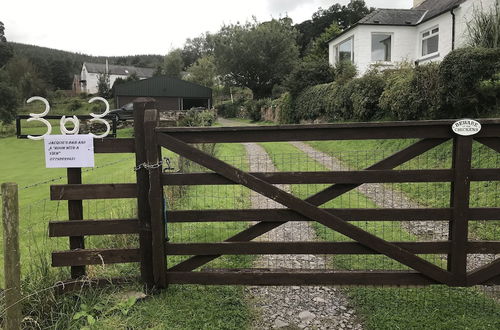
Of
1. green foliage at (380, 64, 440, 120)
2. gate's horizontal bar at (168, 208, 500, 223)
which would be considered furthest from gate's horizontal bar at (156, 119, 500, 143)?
green foliage at (380, 64, 440, 120)

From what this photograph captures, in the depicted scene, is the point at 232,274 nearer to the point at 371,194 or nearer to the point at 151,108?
the point at 151,108

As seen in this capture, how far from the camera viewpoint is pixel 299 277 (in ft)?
12.9

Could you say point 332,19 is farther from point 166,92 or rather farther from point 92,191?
point 92,191

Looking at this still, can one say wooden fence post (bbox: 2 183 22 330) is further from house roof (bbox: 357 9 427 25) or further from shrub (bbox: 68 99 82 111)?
shrub (bbox: 68 99 82 111)

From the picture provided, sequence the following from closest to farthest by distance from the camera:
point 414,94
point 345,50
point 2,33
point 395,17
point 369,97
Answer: point 414,94 < point 369,97 < point 395,17 < point 345,50 < point 2,33

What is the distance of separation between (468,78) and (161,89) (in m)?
42.1

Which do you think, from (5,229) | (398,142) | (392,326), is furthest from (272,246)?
(398,142)

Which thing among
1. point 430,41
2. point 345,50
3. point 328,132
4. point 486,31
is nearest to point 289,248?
point 328,132

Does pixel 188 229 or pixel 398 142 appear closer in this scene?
pixel 188 229

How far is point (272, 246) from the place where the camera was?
3910mm

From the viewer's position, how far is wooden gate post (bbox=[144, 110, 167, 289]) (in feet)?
12.8

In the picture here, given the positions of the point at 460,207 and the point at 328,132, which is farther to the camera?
the point at 328,132

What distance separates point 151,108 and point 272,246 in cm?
178

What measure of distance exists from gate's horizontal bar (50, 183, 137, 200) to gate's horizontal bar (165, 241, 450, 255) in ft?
2.13
